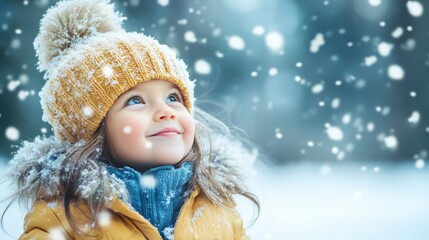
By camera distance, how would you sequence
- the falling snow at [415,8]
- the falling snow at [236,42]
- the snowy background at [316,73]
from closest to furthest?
the snowy background at [316,73]
the falling snow at [236,42]
the falling snow at [415,8]

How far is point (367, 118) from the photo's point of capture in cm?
546

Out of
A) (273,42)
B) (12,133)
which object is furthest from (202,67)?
(12,133)

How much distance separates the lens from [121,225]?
4.28ft

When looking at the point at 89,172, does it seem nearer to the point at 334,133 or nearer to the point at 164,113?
the point at 164,113

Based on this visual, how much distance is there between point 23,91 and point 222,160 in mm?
3054

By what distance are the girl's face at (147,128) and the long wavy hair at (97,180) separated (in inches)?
2.2

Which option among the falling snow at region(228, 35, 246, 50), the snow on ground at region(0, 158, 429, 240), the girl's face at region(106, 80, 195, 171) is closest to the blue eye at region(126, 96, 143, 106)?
the girl's face at region(106, 80, 195, 171)

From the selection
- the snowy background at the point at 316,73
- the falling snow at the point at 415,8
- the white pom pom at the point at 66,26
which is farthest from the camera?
the falling snow at the point at 415,8

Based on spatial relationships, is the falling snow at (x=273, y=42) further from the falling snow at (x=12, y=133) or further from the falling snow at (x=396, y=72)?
the falling snow at (x=12, y=133)

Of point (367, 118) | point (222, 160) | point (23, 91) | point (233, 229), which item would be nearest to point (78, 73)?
point (222, 160)

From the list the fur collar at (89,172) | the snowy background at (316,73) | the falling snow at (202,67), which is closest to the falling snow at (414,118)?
the snowy background at (316,73)

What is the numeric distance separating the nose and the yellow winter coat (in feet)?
0.76

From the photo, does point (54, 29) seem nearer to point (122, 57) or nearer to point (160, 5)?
point (122, 57)

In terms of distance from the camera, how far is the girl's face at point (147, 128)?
1.36 meters
